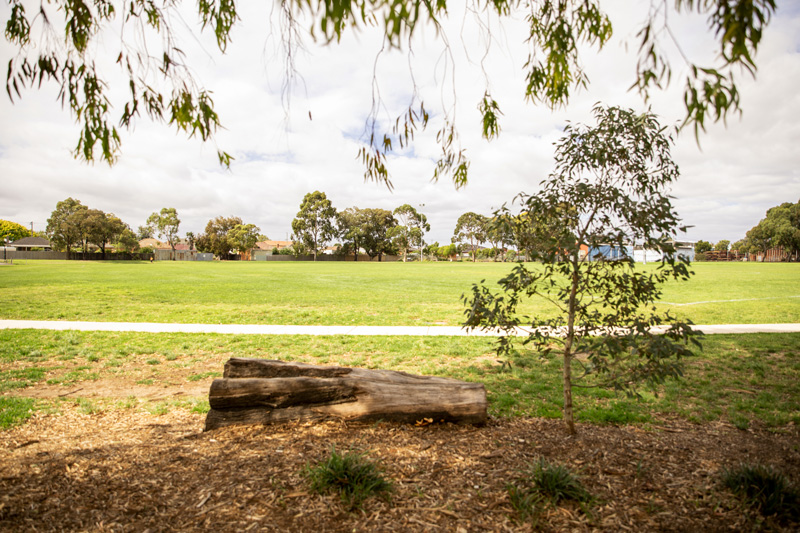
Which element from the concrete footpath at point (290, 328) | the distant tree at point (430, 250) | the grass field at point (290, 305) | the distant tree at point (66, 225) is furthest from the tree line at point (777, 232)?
the distant tree at point (66, 225)

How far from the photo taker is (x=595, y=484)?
2.95m

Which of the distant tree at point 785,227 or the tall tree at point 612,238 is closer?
the tall tree at point 612,238

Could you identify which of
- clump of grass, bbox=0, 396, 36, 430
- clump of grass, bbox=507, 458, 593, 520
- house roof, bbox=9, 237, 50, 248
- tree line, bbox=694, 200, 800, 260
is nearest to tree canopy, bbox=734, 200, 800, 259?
tree line, bbox=694, 200, 800, 260

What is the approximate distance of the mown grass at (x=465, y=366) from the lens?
4.94 meters

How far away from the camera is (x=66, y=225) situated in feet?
224

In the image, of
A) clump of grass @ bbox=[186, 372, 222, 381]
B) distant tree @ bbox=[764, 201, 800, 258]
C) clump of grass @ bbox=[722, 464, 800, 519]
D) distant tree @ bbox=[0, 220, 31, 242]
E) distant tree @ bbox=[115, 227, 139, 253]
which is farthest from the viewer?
distant tree @ bbox=[0, 220, 31, 242]

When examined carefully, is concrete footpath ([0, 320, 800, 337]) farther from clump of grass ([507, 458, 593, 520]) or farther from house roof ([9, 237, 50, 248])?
house roof ([9, 237, 50, 248])

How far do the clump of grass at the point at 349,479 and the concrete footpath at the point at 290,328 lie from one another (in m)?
6.38

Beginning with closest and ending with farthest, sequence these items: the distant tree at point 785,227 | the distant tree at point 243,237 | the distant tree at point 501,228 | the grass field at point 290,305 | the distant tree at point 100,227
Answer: the distant tree at point 501,228
the grass field at point 290,305
the distant tree at point 100,227
the distant tree at point 785,227
the distant tree at point 243,237

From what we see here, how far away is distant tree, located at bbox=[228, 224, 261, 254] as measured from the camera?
92.5 m

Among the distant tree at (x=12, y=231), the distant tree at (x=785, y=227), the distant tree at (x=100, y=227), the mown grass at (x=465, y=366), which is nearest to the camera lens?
the mown grass at (x=465, y=366)

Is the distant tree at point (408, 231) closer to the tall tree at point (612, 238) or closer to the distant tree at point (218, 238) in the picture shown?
the distant tree at point (218, 238)

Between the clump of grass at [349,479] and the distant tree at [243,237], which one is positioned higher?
the distant tree at [243,237]

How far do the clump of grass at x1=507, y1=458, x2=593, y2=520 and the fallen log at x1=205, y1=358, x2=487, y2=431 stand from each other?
1.21 m
